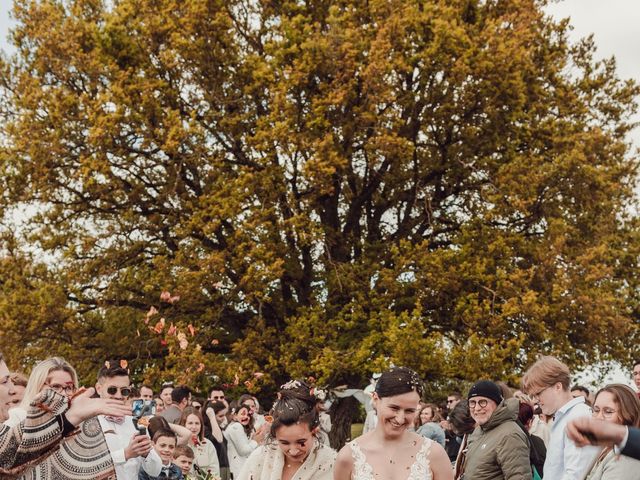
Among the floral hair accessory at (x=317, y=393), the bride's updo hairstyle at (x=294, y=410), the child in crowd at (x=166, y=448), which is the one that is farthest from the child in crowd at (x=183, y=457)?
the bride's updo hairstyle at (x=294, y=410)

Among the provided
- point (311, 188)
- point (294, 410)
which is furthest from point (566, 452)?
point (311, 188)

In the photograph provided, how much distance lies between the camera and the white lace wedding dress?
4863mm

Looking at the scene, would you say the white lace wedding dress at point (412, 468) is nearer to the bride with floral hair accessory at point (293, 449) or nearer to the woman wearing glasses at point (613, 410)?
the bride with floral hair accessory at point (293, 449)

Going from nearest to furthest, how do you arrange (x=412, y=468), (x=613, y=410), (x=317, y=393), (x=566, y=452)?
(x=412, y=468), (x=613, y=410), (x=317, y=393), (x=566, y=452)

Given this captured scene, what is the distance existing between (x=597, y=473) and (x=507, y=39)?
1790 centimetres

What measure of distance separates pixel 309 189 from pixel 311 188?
0.31ft

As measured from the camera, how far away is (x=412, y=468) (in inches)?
192

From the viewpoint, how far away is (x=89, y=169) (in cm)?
2078

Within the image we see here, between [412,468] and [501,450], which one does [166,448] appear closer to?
[501,450]

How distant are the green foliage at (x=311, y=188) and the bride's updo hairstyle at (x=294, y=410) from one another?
14.2 metres

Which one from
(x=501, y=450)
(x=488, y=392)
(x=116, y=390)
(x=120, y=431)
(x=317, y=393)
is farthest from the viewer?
(x=488, y=392)

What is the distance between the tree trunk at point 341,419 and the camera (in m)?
22.2

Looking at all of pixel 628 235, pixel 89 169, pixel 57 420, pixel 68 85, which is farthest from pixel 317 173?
pixel 57 420

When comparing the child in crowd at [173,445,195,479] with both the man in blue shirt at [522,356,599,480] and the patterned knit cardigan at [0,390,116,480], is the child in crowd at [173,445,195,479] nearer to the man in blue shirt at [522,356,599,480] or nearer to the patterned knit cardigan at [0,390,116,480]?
the man in blue shirt at [522,356,599,480]
